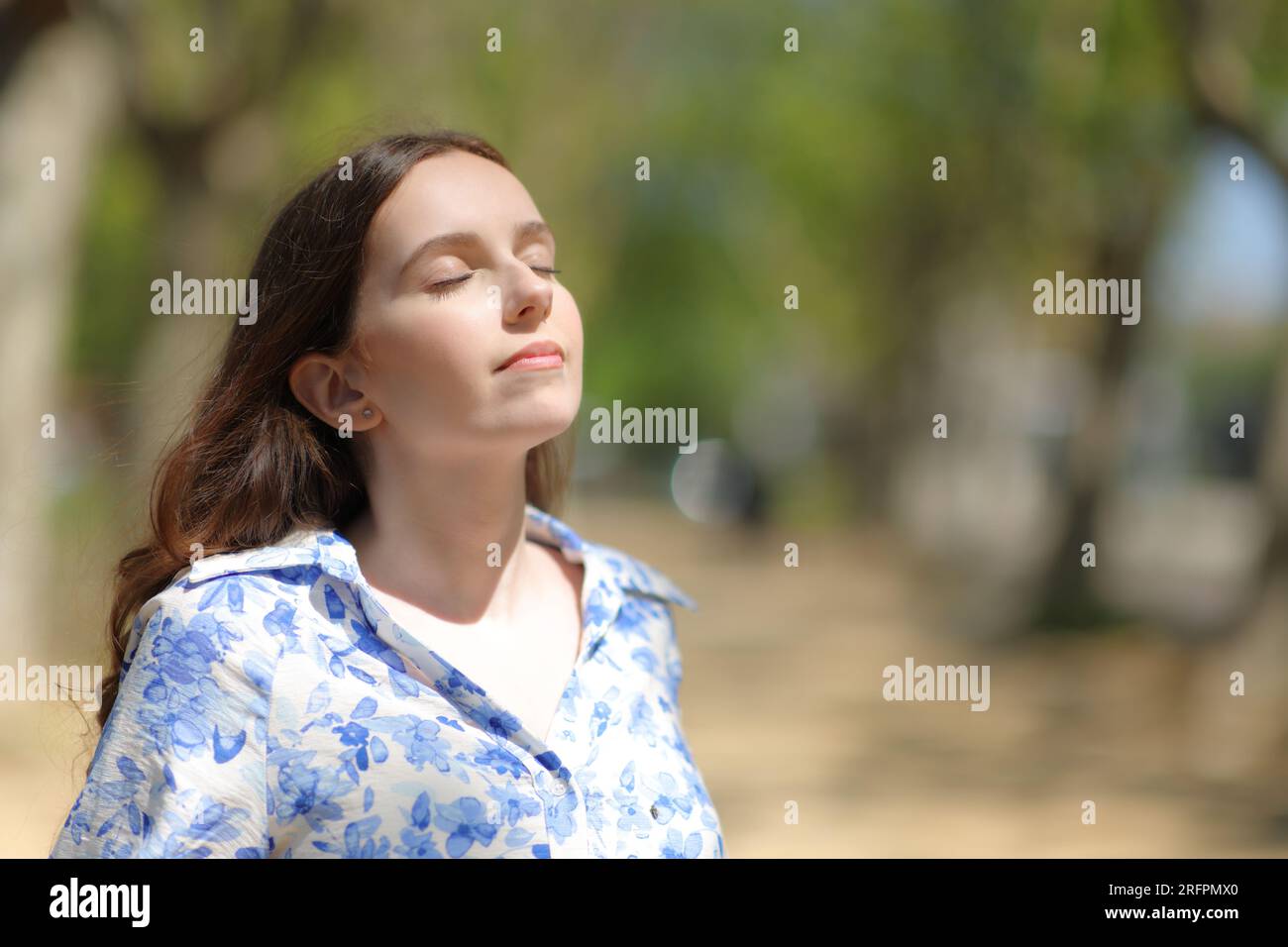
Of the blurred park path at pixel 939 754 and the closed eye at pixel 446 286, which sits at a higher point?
the closed eye at pixel 446 286

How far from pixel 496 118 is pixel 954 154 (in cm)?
573

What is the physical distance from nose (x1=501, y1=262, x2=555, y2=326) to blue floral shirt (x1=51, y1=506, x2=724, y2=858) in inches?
19.3

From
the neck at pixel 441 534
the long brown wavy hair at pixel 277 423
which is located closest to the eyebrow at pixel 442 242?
the long brown wavy hair at pixel 277 423

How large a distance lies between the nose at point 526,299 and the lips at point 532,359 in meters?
0.05

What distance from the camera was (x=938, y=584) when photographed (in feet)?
67.3

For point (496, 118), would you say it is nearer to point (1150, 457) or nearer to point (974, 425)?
point (974, 425)

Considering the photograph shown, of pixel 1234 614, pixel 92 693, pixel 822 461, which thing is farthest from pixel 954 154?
pixel 822 461

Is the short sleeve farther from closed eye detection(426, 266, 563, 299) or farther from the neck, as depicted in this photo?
closed eye detection(426, 266, 563, 299)

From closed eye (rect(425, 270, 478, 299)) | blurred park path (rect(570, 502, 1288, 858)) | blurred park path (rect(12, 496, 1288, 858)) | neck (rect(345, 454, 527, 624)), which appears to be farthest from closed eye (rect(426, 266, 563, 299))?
blurred park path (rect(570, 502, 1288, 858))

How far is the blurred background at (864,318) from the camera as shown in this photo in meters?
8.02

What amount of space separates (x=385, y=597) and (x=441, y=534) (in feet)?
0.52

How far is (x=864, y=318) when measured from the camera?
2772 centimetres

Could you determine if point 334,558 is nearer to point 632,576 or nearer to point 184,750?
point 184,750

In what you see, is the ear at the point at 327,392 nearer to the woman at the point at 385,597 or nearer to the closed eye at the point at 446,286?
the woman at the point at 385,597
